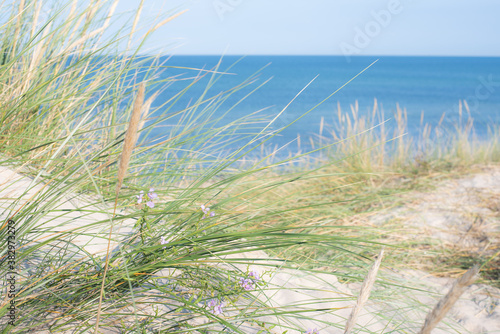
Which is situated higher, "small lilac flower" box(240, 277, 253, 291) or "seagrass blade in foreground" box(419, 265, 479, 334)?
"seagrass blade in foreground" box(419, 265, 479, 334)

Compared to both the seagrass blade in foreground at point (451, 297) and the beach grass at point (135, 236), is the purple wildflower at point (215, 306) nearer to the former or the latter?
the beach grass at point (135, 236)

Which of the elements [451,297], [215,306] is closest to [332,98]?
[215,306]

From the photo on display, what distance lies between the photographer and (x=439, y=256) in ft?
7.60

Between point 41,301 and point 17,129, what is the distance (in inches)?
37.4

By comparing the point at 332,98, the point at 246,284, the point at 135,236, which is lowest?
the point at 332,98

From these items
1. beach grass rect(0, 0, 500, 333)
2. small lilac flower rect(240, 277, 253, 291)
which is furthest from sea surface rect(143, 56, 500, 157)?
small lilac flower rect(240, 277, 253, 291)

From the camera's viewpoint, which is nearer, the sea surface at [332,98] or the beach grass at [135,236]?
the beach grass at [135,236]

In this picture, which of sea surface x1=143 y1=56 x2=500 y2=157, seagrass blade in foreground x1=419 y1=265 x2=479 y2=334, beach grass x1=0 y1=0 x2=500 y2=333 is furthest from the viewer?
sea surface x1=143 y1=56 x2=500 y2=157

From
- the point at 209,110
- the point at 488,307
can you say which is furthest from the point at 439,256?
the point at 209,110

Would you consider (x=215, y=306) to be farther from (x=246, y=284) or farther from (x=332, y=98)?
(x=332, y=98)

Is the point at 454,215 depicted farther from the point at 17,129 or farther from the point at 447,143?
the point at 17,129

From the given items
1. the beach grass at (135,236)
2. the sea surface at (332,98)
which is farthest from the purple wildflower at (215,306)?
the sea surface at (332,98)

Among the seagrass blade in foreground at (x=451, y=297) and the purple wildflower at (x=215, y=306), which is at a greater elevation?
Result: the seagrass blade in foreground at (x=451, y=297)

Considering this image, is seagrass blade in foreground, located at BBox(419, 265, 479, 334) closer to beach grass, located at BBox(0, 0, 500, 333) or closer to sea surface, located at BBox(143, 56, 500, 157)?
beach grass, located at BBox(0, 0, 500, 333)
